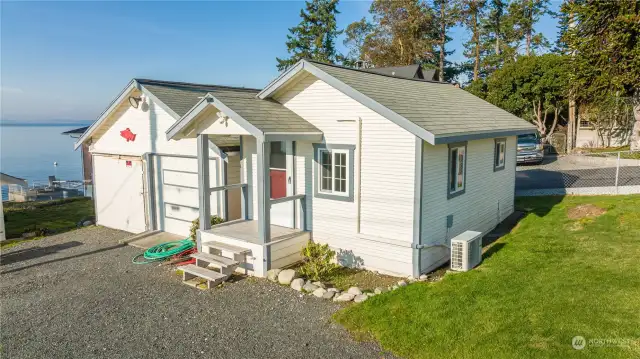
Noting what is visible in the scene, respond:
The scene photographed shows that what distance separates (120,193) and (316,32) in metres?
34.5

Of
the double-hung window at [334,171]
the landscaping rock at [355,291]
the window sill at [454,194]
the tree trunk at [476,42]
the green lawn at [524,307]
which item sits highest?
the tree trunk at [476,42]

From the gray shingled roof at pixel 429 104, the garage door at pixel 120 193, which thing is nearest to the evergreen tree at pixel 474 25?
the gray shingled roof at pixel 429 104

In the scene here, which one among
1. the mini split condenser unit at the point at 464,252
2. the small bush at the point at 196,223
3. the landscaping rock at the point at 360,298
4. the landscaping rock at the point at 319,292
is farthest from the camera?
the small bush at the point at 196,223

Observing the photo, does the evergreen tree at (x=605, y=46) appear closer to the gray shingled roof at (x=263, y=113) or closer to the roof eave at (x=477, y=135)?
the roof eave at (x=477, y=135)

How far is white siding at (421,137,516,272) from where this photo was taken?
8.83m

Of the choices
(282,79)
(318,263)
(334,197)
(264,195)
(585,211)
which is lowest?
(318,263)

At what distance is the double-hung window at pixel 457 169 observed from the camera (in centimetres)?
963

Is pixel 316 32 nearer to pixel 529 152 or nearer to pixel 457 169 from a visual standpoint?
pixel 529 152

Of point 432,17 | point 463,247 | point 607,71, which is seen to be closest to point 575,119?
point 607,71

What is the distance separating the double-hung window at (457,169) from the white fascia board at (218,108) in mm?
4214

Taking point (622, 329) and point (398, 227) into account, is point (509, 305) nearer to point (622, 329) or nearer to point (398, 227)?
point (622, 329)

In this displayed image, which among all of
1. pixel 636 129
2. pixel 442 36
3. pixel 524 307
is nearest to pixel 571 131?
pixel 636 129

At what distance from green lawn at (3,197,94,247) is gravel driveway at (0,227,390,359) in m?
4.26

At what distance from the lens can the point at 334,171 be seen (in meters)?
9.49
